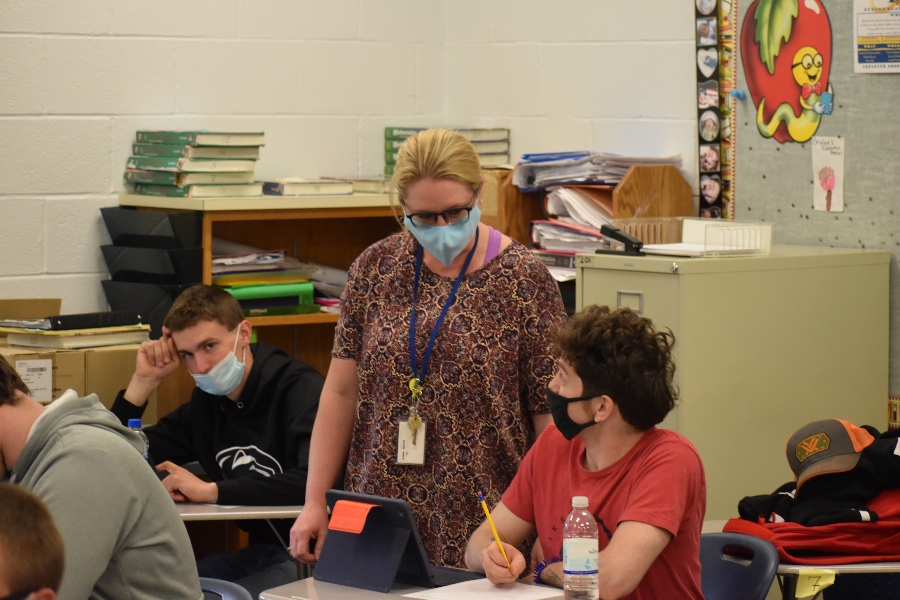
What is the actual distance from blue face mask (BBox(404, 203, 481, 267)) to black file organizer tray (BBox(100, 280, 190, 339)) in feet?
4.84

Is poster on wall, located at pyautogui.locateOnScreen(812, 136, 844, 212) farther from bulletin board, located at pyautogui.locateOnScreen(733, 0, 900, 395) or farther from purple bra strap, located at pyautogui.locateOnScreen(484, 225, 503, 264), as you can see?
purple bra strap, located at pyautogui.locateOnScreen(484, 225, 503, 264)

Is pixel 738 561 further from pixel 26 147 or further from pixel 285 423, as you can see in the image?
pixel 26 147

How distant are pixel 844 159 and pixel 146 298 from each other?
2.17 meters

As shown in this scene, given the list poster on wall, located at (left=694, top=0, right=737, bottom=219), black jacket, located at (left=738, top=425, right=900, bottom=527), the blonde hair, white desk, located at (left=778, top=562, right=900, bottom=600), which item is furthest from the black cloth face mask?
poster on wall, located at (left=694, top=0, right=737, bottom=219)

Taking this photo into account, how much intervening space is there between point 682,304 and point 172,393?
63.1 inches

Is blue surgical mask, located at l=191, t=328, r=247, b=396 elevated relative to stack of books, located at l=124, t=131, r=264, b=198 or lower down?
lower down

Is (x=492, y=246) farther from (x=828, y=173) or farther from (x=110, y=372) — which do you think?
(x=110, y=372)

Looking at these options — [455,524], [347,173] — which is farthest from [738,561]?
[347,173]

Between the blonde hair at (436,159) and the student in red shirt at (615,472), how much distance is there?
1.38ft

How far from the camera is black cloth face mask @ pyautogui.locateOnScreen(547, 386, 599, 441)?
2.18 m

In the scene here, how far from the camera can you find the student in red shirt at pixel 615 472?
6.76ft

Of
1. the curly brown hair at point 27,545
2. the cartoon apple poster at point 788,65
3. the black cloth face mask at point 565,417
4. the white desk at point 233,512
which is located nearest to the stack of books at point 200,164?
the white desk at point 233,512

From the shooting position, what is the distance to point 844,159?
3.40 metres

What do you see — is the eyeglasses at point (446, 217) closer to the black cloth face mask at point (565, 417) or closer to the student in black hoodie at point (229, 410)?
the black cloth face mask at point (565, 417)
